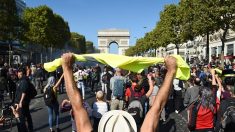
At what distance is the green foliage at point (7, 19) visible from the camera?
48.7 meters

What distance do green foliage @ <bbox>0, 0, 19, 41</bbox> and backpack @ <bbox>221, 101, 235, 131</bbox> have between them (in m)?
44.5

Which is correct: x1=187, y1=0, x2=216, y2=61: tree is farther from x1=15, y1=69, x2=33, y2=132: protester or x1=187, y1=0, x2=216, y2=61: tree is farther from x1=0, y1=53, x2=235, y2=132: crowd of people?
x1=15, y1=69, x2=33, y2=132: protester

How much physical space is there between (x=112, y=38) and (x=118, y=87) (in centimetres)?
15594

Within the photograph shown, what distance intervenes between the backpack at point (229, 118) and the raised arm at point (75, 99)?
12.1 ft

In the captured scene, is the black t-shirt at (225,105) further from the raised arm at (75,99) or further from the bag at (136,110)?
the raised arm at (75,99)

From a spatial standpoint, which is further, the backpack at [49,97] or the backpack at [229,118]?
the backpack at [49,97]

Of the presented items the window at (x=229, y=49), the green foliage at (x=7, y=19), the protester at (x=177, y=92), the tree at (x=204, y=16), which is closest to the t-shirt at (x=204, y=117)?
the protester at (x=177, y=92)

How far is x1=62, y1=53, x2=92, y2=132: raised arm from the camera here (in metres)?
3.18

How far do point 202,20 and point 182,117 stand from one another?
20.0 m

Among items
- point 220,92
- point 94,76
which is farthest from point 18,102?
point 94,76

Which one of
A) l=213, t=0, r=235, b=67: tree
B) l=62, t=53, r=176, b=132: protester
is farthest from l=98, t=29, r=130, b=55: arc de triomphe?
l=62, t=53, r=176, b=132: protester

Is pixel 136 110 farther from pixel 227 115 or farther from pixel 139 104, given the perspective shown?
pixel 227 115

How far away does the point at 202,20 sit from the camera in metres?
34.4

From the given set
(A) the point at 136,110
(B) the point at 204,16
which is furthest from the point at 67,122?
(B) the point at 204,16
